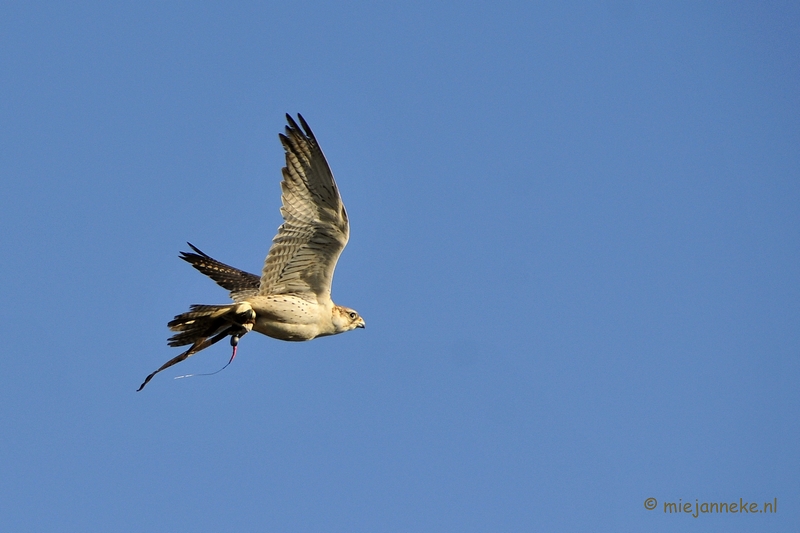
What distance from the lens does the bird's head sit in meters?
13.3

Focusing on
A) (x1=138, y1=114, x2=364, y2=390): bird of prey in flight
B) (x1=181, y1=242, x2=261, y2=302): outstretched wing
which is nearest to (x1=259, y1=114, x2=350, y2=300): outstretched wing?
(x1=138, y1=114, x2=364, y2=390): bird of prey in flight

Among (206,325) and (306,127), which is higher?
(306,127)

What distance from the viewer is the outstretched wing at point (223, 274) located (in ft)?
47.8

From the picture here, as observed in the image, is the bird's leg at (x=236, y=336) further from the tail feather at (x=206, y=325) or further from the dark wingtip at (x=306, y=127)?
the dark wingtip at (x=306, y=127)

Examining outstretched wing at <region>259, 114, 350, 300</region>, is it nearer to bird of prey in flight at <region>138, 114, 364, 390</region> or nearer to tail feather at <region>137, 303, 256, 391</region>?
bird of prey in flight at <region>138, 114, 364, 390</region>

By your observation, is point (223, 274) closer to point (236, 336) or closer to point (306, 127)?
point (236, 336)

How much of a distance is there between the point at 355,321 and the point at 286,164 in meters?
2.38

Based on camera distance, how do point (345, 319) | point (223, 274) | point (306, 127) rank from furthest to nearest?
1. point (223, 274)
2. point (345, 319)
3. point (306, 127)

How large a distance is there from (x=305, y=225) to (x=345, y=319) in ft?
5.03

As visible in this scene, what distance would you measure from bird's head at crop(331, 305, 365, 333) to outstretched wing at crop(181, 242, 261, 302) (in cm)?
143

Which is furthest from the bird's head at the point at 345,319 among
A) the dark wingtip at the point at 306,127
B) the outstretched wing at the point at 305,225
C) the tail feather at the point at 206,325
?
the dark wingtip at the point at 306,127

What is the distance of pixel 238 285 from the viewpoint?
14.6 m

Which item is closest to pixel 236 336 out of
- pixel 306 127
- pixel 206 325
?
pixel 206 325

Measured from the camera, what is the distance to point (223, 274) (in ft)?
49.1
